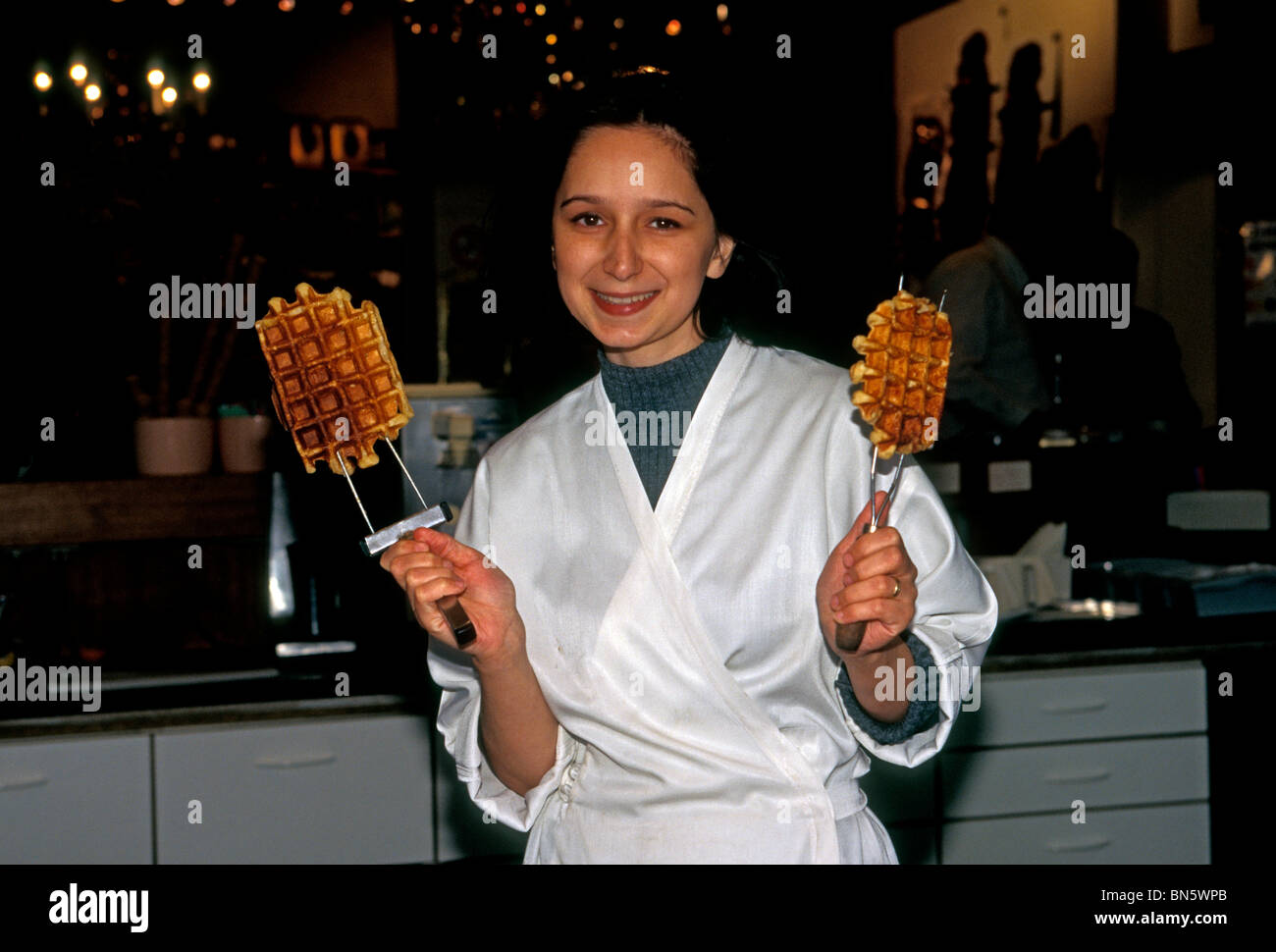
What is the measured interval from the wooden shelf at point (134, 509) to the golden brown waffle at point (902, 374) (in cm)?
175

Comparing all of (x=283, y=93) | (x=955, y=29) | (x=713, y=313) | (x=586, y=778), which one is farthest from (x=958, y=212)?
(x=586, y=778)

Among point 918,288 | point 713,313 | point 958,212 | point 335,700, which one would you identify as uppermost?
point 958,212

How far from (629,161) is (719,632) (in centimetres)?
54

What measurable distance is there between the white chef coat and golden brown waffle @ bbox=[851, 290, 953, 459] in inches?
2.6

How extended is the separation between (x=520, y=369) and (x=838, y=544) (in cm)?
155

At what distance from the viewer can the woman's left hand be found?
1289 millimetres

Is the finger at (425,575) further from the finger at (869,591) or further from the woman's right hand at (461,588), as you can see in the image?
the finger at (869,591)

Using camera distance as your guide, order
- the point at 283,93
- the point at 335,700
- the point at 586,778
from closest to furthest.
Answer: the point at 586,778, the point at 335,700, the point at 283,93

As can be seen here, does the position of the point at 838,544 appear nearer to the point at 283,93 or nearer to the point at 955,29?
the point at 955,29

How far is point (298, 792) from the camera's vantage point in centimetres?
249

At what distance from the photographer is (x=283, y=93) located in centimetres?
487

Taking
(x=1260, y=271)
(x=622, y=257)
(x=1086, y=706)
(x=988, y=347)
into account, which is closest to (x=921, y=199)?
(x=988, y=347)

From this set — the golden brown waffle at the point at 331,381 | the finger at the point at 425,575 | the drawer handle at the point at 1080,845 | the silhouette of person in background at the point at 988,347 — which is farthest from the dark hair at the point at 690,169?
the silhouette of person in background at the point at 988,347

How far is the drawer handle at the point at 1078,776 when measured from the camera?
2770 mm
